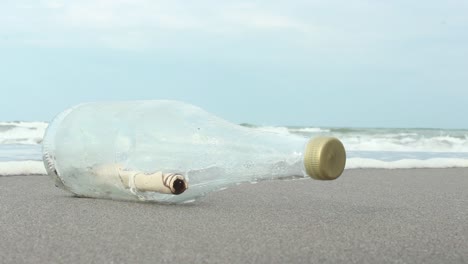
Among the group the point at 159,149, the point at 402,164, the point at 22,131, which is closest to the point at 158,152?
the point at 159,149

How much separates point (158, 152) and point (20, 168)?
78.0 inches

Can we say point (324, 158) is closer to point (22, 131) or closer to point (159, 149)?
point (159, 149)

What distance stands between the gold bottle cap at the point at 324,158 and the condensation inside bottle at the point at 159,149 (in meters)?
0.11

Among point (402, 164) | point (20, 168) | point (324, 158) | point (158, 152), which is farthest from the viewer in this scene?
point (402, 164)

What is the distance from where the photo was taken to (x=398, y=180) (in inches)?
154

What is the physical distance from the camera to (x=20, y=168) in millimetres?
3857

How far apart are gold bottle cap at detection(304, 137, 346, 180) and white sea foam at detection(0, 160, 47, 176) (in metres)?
2.50

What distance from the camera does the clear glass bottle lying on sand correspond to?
6.63 ft

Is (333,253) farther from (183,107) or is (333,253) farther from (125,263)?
(183,107)

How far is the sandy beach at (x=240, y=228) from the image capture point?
1.44 meters

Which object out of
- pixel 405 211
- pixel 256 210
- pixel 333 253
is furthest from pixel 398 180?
pixel 333 253

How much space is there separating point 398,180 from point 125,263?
2.85m

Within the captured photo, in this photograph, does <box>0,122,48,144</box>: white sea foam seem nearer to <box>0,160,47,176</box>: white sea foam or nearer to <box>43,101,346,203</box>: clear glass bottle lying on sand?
<box>0,160,47,176</box>: white sea foam

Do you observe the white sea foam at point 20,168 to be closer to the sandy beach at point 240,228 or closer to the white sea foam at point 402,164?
the sandy beach at point 240,228
